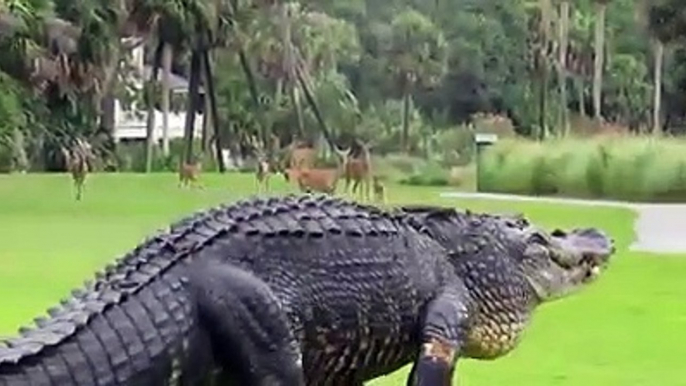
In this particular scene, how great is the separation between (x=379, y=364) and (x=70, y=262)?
12.3 metres

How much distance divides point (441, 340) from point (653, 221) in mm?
20663

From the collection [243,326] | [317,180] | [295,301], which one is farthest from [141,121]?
[243,326]

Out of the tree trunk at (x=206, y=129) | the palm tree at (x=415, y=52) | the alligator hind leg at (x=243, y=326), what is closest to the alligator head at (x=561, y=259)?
the alligator hind leg at (x=243, y=326)

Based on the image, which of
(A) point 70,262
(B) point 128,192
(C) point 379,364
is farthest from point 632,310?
(B) point 128,192

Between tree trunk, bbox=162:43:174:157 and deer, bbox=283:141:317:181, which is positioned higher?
tree trunk, bbox=162:43:174:157

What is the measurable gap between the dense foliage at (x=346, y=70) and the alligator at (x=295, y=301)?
883 inches

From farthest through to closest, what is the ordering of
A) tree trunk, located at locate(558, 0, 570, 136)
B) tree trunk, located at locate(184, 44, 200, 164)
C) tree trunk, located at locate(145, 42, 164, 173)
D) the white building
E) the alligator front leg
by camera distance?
tree trunk, located at locate(558, 0, 570, 136) < the white building < tree trunk, located at locate(145, 42, 164, 173) < tree trunk, located at locate(184, 44, 200, 164) < the alligator front leg

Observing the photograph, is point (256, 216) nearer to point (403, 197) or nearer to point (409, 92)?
point (403, 197)

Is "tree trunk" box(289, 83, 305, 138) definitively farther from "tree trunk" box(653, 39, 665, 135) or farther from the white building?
"tree trunk" box(653, 39, 665, 135)

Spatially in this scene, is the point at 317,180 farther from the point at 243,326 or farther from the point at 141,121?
the point at 141,121

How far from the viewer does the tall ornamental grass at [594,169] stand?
3175 centimetres

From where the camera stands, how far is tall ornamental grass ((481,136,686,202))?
3175 cm

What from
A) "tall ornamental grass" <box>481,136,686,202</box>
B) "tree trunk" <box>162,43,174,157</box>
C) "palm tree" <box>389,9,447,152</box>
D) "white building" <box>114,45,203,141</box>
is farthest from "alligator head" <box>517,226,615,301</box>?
"palm tree" <box>389,9,447,152</box>

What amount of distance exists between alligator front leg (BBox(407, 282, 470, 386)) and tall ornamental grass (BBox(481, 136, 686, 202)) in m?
27.1
